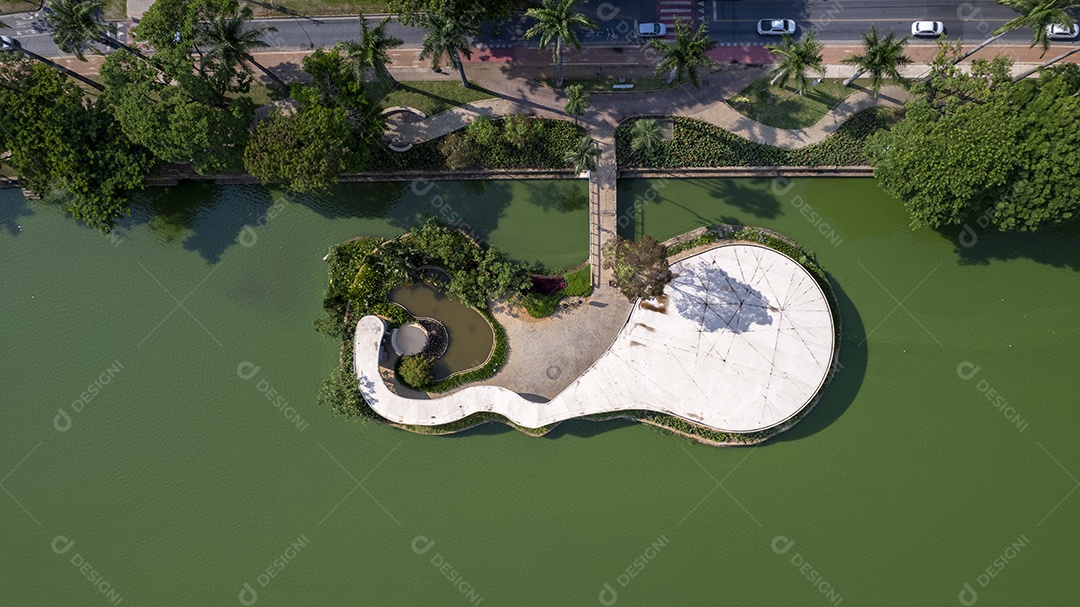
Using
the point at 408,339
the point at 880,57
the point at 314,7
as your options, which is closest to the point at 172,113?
the point at 314,7

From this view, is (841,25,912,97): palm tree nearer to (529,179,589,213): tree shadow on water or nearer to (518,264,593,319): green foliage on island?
(529,179,589,213): tree shadow on water

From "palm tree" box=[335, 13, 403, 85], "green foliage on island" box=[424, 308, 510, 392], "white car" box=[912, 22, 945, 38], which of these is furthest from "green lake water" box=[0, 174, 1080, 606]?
"white car" box=[912, 22, 945, 38]

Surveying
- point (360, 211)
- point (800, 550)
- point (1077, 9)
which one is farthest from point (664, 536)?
point (1077, 9)

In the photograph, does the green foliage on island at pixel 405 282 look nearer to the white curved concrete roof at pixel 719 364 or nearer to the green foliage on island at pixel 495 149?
the white curved concrete roof at pixel 719 364

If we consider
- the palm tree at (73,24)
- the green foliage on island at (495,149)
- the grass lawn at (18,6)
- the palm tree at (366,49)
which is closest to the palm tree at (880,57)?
the green foliage on island at (495,149)

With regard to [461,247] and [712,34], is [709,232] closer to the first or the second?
[712,34]
